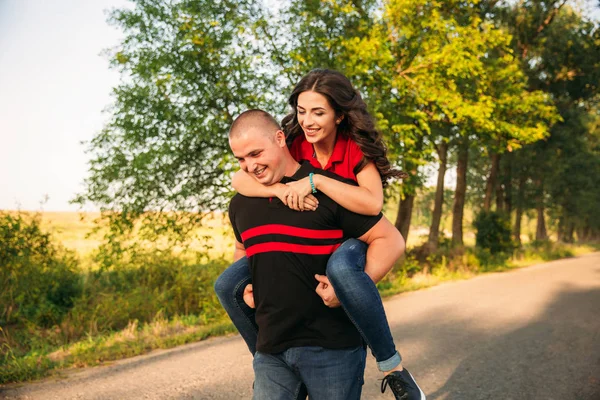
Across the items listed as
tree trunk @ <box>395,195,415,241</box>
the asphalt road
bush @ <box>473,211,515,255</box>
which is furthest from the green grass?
bush @ <box>473,211,515,255</box>

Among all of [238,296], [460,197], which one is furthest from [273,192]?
[460,197]

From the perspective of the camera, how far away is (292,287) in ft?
8.29

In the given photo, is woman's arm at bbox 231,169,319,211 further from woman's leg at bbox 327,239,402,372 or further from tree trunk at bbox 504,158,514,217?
tree trunk at bbox 504,158,514,217

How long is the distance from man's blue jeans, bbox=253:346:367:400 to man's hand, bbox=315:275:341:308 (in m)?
0.22

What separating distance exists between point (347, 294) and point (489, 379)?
4.20m

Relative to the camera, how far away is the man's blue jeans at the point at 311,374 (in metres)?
2.50

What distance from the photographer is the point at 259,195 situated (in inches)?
105

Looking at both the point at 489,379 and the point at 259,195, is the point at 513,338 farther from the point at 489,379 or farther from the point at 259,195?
the point at 259,195

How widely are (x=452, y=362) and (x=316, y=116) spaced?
466cm

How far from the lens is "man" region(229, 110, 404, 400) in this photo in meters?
2.52

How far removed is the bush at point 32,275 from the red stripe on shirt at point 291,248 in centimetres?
975

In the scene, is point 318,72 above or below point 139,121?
below

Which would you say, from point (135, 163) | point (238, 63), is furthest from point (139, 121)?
point (238, 63)

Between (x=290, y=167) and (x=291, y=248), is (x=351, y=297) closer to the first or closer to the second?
(x=291, y=248)
